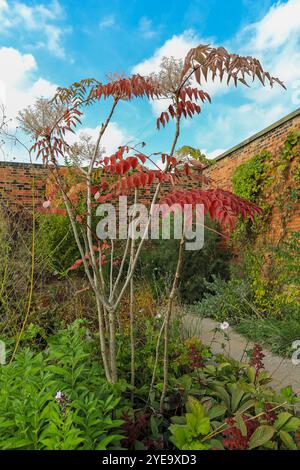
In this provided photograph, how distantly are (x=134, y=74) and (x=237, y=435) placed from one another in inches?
78.0

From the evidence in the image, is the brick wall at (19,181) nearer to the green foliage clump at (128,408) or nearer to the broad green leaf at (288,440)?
the green foliage clump at (128,408)

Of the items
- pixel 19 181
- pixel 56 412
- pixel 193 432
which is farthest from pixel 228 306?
pixel 19 181

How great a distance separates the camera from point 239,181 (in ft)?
23.4

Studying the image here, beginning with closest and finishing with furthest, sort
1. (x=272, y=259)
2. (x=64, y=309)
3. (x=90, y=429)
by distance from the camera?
(x=90, y=429) < (x=64, y=309) < (x=272, y=259)

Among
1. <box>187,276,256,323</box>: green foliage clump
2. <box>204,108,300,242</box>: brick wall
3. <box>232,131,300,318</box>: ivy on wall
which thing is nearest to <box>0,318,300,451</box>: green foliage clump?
<box>187,276,256,323</box>: green foliage clump

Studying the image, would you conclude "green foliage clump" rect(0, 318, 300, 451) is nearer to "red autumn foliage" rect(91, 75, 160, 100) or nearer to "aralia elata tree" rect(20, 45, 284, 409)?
"aralia elata tree" rect(20, 45, 284, 409)

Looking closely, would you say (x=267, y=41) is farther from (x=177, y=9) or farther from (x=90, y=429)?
(x=90, y=429)

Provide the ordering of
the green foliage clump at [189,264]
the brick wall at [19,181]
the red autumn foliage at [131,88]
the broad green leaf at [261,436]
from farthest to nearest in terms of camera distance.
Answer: the brick wall at [19,181] < the green foliage clump at [189,264] < the red autumn foliage at [131,88] < the broad green leaf at [261,436]

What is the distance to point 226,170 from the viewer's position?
8.58 m

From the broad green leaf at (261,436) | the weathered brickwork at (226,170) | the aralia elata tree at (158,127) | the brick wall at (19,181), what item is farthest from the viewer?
the brick wall at (19,181)

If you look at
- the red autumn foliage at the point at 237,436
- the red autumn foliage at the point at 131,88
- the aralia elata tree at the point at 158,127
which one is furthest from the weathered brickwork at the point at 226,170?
the red autumn foliage at the point at 237,436

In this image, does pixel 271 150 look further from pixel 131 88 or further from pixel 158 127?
pixel 131 88

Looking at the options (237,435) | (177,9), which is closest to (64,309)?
(237,435)

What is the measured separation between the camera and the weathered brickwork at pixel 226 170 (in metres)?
6.22
